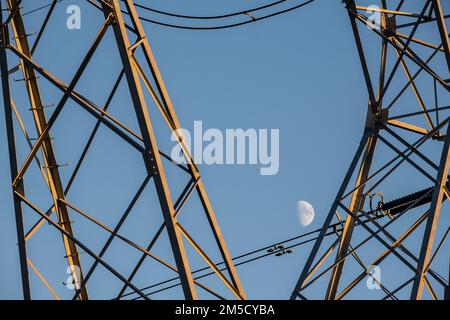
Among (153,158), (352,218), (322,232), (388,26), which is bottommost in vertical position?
(153,158)

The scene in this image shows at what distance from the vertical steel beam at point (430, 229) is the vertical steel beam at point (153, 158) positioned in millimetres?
3954

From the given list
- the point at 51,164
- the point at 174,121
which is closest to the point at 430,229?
the point at 174,121

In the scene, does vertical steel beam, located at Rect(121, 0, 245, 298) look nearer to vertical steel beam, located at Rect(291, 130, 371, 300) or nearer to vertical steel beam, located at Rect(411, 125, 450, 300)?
vertical steel beam, located at Rect(291, 130, 371, 300)

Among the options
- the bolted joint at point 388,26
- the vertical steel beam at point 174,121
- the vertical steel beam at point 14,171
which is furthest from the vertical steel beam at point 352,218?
the vertical steel beam at point 14,171

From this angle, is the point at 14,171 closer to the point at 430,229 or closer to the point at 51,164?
the point at 51,164

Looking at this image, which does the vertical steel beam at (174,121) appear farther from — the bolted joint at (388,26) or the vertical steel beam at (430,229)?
the bolted joint at (388,26)

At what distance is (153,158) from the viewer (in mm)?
16312

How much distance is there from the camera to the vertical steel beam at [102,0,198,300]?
15891 mm

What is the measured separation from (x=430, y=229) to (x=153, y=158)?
5025 mm

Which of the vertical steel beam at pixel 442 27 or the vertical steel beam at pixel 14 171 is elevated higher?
the vertical steel beam at pixel 442 27

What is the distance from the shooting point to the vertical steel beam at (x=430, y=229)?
56.3 ft
